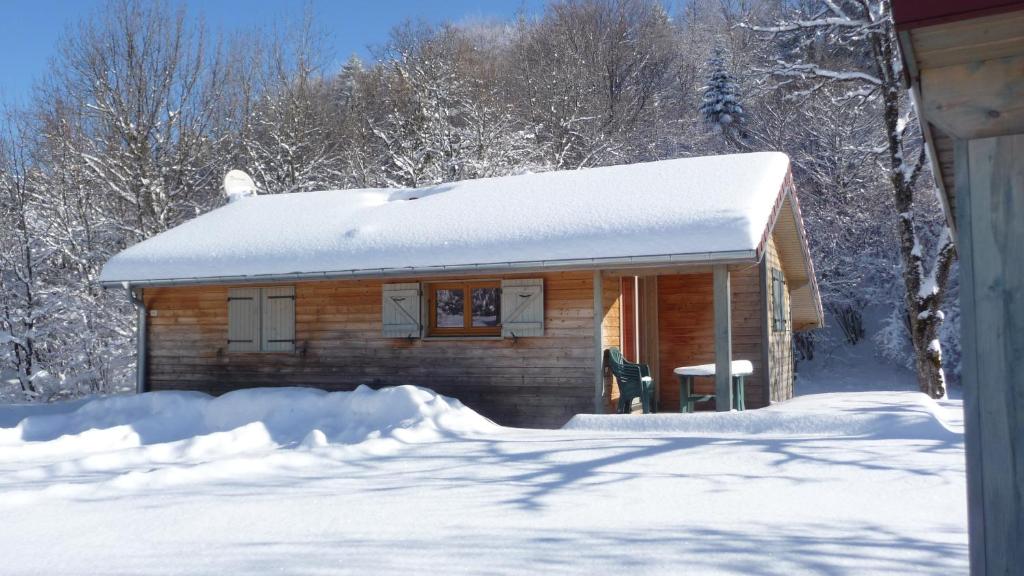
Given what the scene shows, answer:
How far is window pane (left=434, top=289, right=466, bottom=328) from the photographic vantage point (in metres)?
11.6

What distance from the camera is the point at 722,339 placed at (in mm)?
9703

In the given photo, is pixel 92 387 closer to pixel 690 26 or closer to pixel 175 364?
pixel 175 364

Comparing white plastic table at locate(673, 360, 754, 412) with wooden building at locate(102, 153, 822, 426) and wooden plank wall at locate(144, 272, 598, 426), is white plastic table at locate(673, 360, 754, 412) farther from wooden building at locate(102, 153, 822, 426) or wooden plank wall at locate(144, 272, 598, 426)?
wooden plank wall at locate(144, 272, 598, 426)

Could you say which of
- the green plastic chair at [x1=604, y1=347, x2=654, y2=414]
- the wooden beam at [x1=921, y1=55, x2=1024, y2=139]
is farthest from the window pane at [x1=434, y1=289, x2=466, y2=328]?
the wooden beam at [x1=921, y1=55, x2=1024, y2=139]

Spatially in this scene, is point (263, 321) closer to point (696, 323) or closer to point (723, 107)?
point (696, 323)

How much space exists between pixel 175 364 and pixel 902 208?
41.1 feet

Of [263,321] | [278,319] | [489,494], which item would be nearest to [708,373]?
[489,494]

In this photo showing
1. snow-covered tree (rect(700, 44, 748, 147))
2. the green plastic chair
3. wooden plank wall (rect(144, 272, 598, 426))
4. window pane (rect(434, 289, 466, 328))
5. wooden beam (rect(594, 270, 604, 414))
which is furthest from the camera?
snow-covered tree (rect(700, 44, 748, 147))

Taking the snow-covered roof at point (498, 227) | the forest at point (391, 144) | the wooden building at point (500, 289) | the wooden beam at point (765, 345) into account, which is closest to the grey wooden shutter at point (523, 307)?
the wooden building at point (500, 289)

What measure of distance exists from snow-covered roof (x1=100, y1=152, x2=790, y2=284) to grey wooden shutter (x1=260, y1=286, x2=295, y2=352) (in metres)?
0.52

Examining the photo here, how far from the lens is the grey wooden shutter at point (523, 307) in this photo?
35.4 feet

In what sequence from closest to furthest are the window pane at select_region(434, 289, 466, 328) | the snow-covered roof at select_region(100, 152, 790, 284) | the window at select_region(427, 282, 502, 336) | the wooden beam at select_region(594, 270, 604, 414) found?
the snow-covered roof at select_region(100, 152, 790, 284)
the wooden beam at select_region(594, 270, 604, 414)
the window at select_region(427, 282, 502, 336)
the window pane at select_region(434, 289, 466, 328)

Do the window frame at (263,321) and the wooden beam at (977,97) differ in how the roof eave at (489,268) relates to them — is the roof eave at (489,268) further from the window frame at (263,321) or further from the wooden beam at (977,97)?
the wooden beam at (977,97)

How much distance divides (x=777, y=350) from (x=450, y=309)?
16.3 feet
